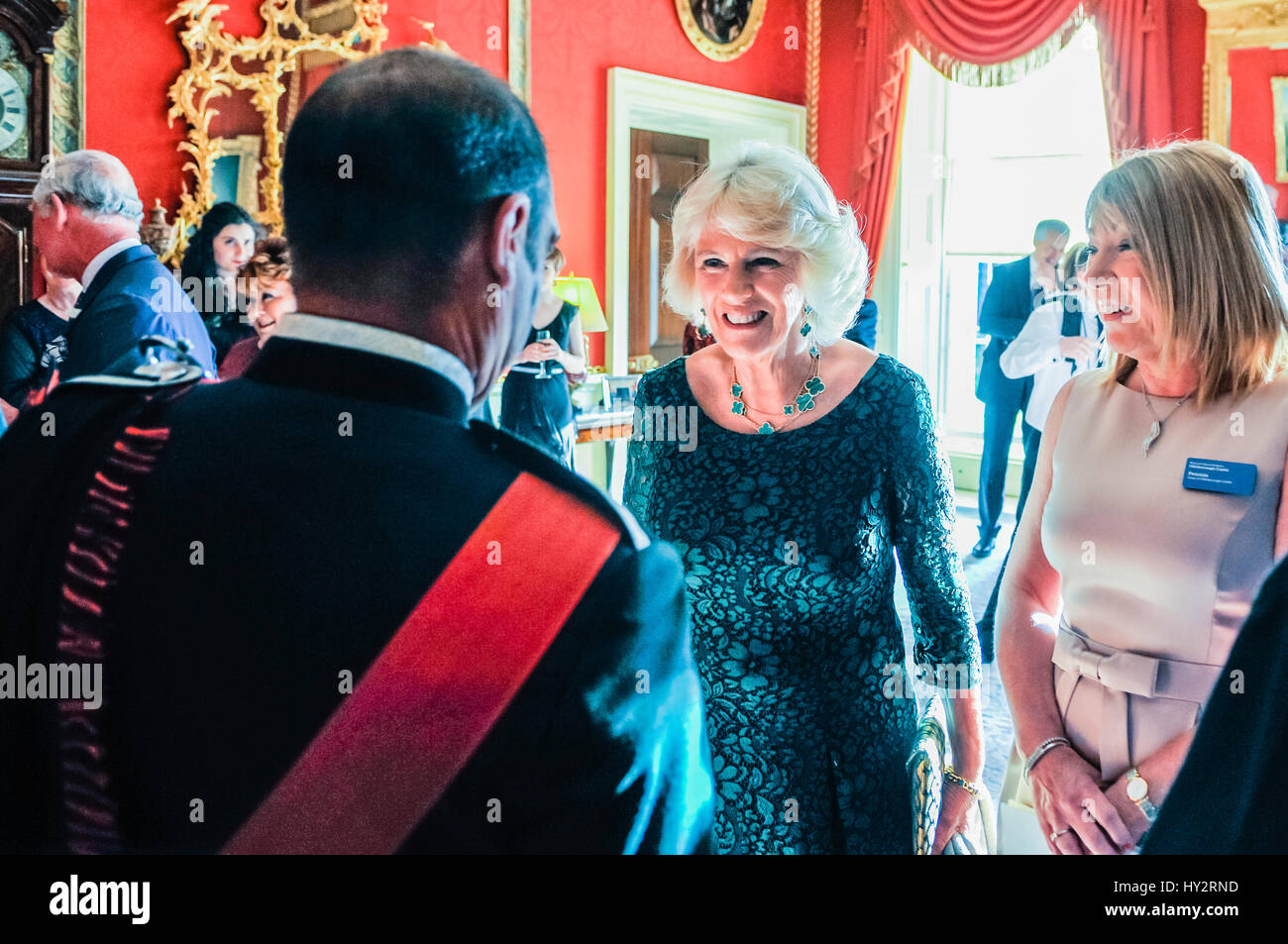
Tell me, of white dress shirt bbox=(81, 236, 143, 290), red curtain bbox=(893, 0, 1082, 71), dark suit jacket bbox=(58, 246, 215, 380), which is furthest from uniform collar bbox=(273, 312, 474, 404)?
red curtain bbox=(893, 0, 1082, 71)

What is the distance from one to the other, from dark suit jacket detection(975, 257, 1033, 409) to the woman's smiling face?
3961 mm

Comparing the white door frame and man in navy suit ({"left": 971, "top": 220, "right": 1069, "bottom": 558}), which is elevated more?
the white door frame

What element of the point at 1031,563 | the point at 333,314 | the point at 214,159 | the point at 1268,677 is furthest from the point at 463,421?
the point at 214,159

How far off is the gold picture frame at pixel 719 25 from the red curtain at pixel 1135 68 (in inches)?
81.9

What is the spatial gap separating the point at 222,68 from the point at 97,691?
479 cm

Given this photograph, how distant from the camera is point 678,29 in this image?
22.7 ft

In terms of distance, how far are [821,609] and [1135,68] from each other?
6224mm

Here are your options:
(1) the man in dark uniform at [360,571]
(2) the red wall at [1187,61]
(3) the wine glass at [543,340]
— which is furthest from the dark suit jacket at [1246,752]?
(2) the red wall at [1187,61]

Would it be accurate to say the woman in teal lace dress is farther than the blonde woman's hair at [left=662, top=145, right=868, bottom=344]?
No

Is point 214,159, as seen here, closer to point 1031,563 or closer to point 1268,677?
point 1031,563

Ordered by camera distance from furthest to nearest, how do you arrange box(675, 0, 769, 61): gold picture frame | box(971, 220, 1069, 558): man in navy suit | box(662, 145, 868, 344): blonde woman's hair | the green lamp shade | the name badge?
box(675, 0, 769, 61): gold picture frame, the green lamp shade, box(971, 220, 1069, 558): man in navy suit, box(662, 145, 868, 344): blonde woman's hair, the name badge

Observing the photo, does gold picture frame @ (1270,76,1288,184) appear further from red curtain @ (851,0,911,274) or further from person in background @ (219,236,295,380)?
person in background @ (219,236,295,380)

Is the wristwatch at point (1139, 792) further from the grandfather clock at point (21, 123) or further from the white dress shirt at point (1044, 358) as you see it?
the grandfather clock at point (21, 123)

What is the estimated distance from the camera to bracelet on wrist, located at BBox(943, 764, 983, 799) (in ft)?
5.21
